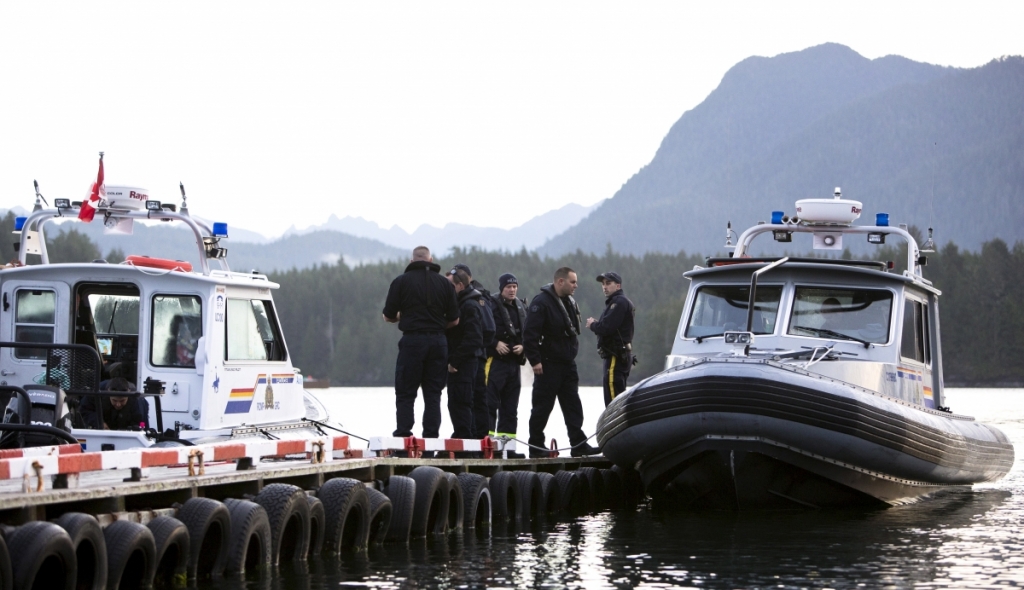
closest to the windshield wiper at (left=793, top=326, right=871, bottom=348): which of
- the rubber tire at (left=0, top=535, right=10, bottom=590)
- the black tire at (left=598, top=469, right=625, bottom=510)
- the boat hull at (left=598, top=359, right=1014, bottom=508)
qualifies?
the boat hull at (left=598, top=359, right=1014, bottom=508)

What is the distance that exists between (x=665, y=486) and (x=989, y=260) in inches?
4588

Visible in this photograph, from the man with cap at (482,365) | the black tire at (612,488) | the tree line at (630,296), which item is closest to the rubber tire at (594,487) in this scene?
the black tire at (612,488)

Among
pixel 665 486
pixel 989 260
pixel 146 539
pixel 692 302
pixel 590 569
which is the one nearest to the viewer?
pixel 146 539

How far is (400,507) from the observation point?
11.1m

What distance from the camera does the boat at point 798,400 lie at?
39.5ft

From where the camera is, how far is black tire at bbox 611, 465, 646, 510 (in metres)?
15.4

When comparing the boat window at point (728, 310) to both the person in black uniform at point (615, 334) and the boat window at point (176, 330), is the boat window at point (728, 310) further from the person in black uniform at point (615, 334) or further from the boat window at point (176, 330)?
the boat window at point (176, 330)

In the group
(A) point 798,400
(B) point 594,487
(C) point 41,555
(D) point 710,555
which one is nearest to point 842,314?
(A) point 798,400

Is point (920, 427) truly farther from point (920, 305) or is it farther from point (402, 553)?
point (402, 553)

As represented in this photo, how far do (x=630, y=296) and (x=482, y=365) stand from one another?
13261 cm

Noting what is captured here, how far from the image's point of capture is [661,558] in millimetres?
10180

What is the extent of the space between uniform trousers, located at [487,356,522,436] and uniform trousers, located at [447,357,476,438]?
2.61 feet

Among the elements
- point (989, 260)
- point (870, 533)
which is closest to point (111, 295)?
point (870, 533)

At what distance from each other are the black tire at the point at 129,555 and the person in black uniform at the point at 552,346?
23.3 ft
